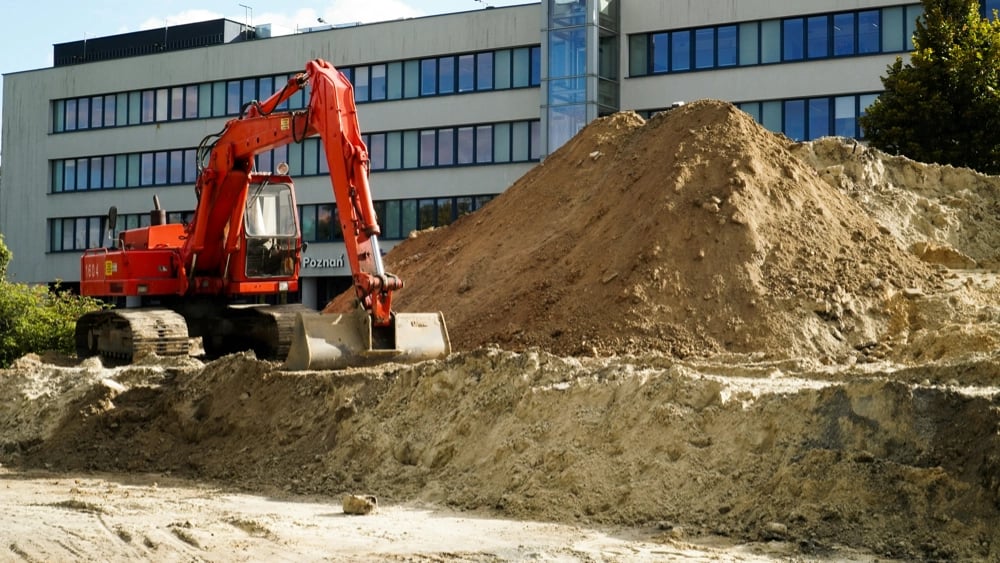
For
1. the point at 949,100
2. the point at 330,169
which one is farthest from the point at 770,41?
the point at 330,169

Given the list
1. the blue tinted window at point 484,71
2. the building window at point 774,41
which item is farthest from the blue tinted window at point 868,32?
the blue tinted window at point 484,71

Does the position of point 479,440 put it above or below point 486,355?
below

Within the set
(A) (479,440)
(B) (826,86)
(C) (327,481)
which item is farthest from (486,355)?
(B) (826,86)

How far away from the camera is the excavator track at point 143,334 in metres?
Result: 18.8

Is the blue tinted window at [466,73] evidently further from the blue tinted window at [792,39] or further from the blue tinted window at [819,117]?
the blue tinted window at [819,117]

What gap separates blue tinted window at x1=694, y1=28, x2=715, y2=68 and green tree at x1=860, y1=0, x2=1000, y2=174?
13.4m

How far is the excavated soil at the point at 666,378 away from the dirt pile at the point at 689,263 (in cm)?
5

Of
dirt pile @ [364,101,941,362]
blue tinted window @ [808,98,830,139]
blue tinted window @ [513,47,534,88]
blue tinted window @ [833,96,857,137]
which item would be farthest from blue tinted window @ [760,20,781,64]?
dirt pile @ [364,101,941,362]

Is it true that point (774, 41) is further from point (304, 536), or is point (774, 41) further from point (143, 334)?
point (304, 536)

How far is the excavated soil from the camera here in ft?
33.4

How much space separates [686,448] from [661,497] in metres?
0.61

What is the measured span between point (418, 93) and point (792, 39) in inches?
580

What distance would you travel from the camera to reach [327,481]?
12617mm

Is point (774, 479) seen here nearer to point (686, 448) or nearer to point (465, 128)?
point (686, 448)
